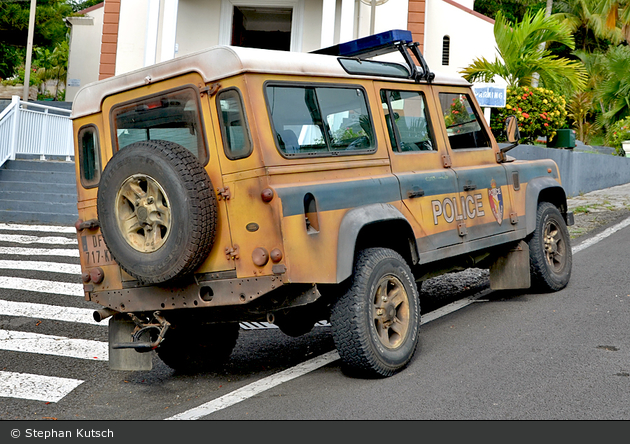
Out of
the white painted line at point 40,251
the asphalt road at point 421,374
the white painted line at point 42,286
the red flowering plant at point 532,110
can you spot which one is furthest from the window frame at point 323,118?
the red flowering plant at point 532,110

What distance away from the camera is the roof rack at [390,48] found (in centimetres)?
559

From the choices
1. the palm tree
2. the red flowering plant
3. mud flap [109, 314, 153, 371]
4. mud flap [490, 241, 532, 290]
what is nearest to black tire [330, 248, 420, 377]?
mud flap [109, 314, 153, 371]

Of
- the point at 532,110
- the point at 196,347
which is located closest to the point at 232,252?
Answer: the point at 196,347

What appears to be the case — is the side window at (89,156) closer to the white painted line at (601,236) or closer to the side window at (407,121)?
the side window at (407,121)

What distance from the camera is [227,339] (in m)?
5.79

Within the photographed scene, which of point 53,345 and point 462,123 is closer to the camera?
→ point 462,123

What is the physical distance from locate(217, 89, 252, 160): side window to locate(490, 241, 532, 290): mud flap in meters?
3.47

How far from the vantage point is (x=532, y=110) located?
16.6 meters

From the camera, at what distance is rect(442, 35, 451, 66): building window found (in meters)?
20.6

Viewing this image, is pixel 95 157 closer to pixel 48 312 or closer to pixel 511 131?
pixel 48 312

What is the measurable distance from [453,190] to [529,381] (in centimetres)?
183

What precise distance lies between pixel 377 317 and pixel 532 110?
12945 mm

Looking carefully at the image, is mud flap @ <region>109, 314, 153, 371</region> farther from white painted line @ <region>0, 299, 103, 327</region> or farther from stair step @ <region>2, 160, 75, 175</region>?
stair step @ <region>2, 160, 75, 175</region>
